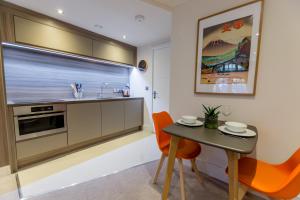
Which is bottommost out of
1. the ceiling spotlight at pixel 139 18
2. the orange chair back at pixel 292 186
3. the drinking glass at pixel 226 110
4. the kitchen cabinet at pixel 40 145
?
the kitchen cabinet at pixel 40 145

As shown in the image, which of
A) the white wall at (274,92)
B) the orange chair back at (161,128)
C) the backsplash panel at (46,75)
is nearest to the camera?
the white wall at (274,92)

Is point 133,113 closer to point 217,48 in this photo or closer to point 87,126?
point 87,126

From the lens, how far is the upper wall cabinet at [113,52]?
9.97ft

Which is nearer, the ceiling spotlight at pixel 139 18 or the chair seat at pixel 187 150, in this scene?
the chair seat at pixel 187 150

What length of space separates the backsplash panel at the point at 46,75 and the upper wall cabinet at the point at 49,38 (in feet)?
A: 1.17

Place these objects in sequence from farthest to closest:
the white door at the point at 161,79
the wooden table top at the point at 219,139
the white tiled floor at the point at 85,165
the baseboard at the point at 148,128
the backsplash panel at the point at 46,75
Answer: the baseboard at the point at 148,128
the white door at the point at 161,79
the backsplash panel at the point at 46,75
the white tiled floor at the point at 85,165
the wooden table top at the point at 219,139

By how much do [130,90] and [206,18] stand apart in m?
2.84

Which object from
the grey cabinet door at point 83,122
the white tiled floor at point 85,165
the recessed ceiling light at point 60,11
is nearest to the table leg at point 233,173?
the white tiled floor at point 85,165

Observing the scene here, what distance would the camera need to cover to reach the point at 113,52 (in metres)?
3.34

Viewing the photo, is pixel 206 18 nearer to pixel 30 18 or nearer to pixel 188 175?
pixel 188 175

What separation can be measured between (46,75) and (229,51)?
3030 mm

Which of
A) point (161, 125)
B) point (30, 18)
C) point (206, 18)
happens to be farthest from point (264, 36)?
point (30, 18)

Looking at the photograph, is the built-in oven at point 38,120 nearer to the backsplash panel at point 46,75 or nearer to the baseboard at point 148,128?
the backsplash panel at point 46,75

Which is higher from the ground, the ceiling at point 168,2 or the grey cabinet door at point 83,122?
the ceiling at point 168,2
